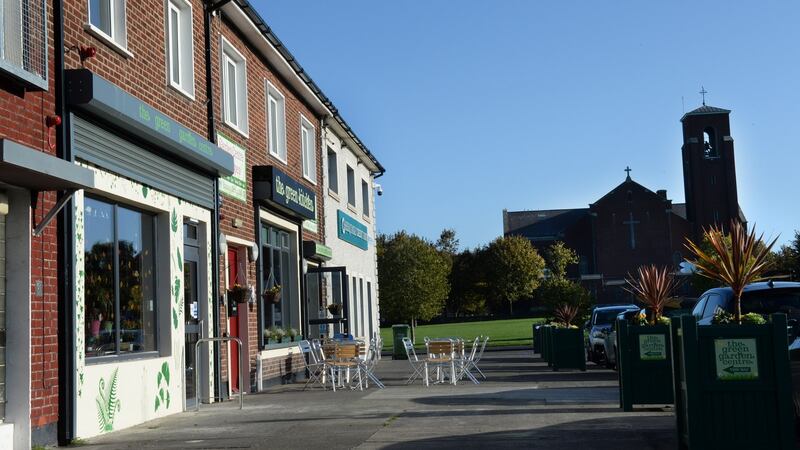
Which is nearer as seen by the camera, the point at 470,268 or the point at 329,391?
the point at 329,391

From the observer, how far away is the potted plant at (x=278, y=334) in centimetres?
1953

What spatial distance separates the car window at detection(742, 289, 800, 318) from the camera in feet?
42.3

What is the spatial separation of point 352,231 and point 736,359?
2104 centimetres

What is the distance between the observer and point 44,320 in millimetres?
9930

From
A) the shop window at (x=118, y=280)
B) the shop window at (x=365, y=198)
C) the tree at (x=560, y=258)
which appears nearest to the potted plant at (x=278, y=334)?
the shop window at (x=118, y=280)

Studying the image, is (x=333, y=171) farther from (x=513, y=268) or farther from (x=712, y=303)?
(x=513, y=268)

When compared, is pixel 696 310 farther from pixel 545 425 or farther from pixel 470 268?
pixel 470 268

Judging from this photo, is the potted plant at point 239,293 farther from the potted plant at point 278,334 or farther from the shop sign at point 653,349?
the shop sign at point 653,349

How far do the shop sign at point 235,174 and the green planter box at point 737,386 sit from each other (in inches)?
361

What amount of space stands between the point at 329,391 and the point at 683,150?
→ 80.8 meters

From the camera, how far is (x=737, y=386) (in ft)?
27.6

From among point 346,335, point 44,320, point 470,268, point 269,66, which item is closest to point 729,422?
point 44,320

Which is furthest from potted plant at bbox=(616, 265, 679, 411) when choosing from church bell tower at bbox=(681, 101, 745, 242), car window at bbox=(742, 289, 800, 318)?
church bell tower at bbox=(681, 101, 745, 242)

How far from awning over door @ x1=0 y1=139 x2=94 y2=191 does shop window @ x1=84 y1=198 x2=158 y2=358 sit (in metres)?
1.54
